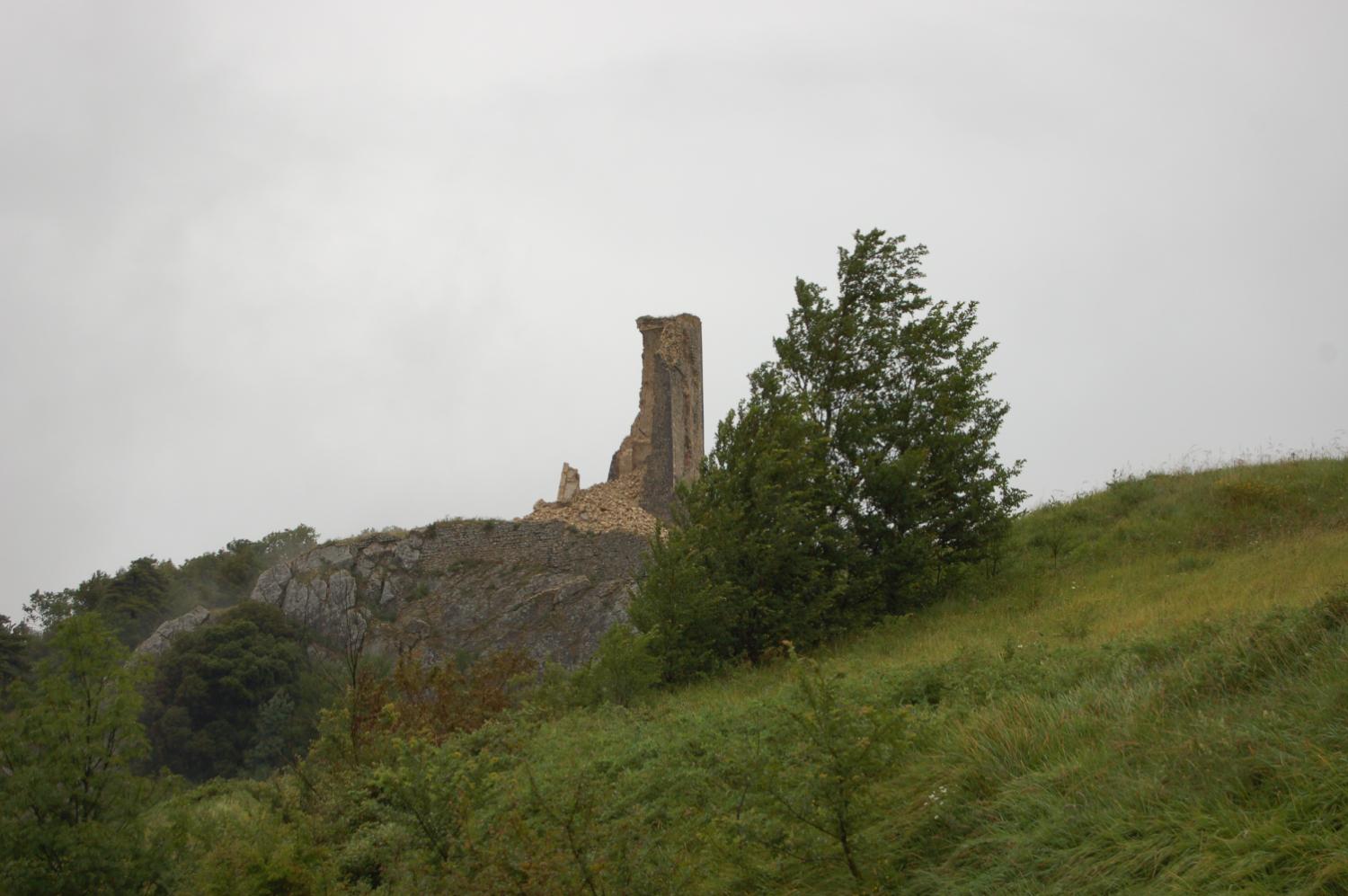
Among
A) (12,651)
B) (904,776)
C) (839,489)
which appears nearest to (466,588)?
(12,651)

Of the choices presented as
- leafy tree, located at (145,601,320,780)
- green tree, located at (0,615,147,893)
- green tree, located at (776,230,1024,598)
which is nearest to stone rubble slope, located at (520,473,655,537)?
leafy tree, located at (145,601,320,780)

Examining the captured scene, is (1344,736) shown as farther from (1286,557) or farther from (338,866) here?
(1286,557)

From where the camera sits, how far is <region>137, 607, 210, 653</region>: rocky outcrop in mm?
37125

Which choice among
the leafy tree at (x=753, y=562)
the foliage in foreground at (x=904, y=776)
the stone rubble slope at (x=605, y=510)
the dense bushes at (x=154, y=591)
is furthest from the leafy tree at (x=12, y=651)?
the leafy tree at (x=753, y=562)

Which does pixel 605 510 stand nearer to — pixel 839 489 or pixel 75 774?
pixel 839 489

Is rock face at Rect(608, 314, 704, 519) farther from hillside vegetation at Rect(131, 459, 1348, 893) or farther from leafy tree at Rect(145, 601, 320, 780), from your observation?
hillside vegetation at Rect(131, 459, 1348, 893)

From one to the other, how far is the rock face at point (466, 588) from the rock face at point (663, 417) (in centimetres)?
372

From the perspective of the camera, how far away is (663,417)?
3825cm

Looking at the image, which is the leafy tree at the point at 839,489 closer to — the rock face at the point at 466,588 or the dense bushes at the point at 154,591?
the rock face at the point at 466,588

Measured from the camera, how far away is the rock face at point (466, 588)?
33.2m

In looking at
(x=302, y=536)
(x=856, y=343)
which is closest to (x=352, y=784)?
(x=856, y=343)

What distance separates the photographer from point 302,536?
211 ft

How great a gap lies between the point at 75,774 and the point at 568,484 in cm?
3139

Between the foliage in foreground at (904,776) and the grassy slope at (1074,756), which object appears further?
the foliage in foreground at (904,776)
